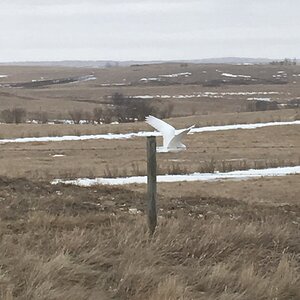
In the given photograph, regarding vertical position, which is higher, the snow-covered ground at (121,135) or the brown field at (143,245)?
the brown field at (143,245)

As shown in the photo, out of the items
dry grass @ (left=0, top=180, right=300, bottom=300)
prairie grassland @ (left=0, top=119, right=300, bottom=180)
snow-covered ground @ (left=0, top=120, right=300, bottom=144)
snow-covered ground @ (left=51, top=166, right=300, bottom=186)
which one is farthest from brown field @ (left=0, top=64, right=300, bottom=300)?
snow-covered ground @ (left=0, top=120, right=300, bottom=144)

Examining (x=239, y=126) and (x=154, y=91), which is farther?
(x=154, y=91)

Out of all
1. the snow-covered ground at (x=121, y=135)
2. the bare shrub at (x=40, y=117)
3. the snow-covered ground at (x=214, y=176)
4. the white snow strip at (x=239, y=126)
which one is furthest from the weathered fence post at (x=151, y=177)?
the bare shrub at (x=40, y=117)

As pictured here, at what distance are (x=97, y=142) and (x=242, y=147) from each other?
300 inches

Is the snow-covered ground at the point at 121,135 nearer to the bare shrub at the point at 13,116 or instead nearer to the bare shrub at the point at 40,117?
the bare shrub at the point at 13,116

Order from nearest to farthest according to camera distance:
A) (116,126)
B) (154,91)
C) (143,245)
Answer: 1. (143,245)
2. (116,126)
3. (154,91)

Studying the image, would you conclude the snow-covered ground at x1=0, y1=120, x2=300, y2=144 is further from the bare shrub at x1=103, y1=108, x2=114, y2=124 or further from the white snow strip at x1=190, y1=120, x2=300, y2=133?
the bare shrub at x1=103, y1=108, x2=114, y2=124

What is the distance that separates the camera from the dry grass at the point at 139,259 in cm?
613

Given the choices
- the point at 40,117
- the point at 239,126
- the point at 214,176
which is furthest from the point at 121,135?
the point at 40,117

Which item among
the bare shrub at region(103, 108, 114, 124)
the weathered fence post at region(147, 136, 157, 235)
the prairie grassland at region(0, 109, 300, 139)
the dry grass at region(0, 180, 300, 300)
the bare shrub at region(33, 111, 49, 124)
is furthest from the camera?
the bare shrub at region(33, 111, 49, 124)

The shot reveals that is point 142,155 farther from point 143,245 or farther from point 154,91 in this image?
point 154,91

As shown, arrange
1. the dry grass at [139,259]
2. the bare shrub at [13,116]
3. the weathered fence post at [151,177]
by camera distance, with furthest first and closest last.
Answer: the bare shrub at [13,116] < the weathered fence post at [151,177] < the dry grass at [139,259]

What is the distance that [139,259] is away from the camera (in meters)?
6.99

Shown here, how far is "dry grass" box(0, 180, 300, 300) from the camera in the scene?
6133 millimetres
